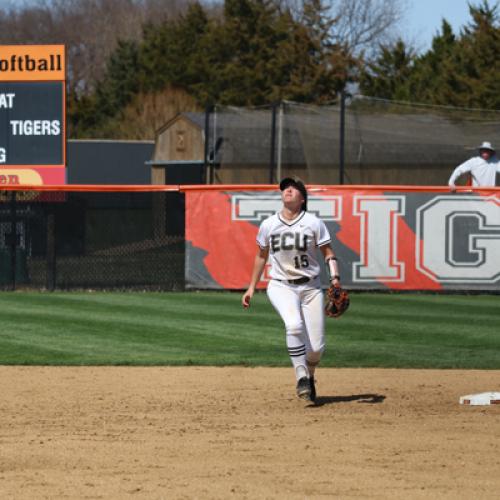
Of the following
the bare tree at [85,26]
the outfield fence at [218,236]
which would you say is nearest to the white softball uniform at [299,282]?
the outfield fence at [218,236]

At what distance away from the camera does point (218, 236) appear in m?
18.4

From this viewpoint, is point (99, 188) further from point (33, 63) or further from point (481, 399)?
point (481, 399)

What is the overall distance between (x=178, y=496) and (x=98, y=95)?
68.0 metres

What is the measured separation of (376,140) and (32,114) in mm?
6636

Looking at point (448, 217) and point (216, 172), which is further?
point (216, 172)

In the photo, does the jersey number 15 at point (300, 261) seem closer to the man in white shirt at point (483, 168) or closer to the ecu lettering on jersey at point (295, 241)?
the ecu lettering on jersey at point (295, 241)

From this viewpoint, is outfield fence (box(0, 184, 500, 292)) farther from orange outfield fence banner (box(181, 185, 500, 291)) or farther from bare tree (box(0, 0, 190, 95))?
bare tree (box(0, 0, 190, 95))

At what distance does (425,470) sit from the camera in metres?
6.54

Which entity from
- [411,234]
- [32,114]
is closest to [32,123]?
[32,114]

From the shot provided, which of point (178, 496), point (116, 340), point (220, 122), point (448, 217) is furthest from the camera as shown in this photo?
point (220, 122)

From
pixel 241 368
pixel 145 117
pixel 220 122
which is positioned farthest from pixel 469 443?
pixel 145 117

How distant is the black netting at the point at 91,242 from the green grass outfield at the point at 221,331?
413 mm

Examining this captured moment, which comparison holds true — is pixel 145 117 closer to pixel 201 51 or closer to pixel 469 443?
pixel 201 51

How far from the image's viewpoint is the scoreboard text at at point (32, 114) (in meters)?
19.4
